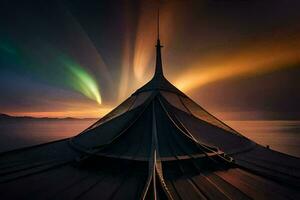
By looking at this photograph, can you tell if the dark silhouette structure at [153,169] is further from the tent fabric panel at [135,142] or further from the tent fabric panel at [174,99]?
the tent fabric panel at [174,99]

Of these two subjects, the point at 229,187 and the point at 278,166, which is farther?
the point at 278,166

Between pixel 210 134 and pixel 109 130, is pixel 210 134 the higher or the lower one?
the lower one

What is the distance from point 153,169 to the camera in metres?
7.45

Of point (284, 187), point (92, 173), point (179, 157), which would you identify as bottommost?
point (284, 187)

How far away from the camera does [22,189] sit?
736cm

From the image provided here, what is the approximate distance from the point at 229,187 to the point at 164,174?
303 centimetres

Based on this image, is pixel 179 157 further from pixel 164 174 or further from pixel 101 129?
pixel 101 129

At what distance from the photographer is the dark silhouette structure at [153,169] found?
6.97 m

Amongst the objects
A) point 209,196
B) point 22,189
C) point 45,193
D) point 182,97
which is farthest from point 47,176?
point 182,97

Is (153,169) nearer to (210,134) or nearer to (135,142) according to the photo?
(135,142)

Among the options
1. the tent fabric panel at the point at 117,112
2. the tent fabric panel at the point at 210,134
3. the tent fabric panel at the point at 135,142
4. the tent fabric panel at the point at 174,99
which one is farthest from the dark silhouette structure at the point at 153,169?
the tent fabric panel at the point at 117,112

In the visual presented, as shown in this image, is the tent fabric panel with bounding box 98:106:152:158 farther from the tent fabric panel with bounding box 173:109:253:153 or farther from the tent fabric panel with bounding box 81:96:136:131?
the tent fabric panel with bounding box 81:96:136:131

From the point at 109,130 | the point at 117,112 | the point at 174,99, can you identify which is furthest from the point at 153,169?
the point at 117,112

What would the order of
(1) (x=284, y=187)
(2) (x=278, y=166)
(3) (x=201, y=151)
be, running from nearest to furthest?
(1) (x=284, y=187) < (3) (x=201, y=151) < (2) (x=278, y=166)
